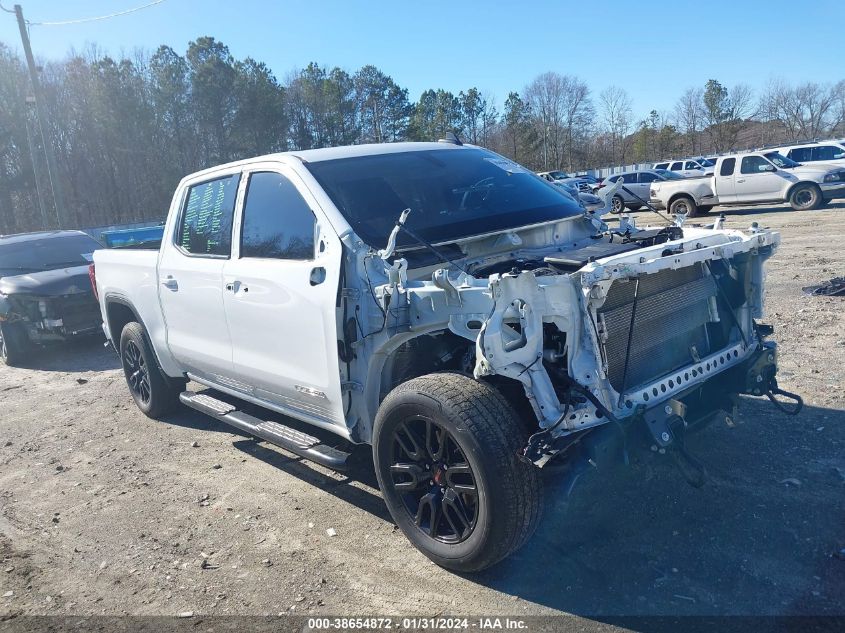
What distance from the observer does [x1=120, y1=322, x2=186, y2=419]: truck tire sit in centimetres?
614

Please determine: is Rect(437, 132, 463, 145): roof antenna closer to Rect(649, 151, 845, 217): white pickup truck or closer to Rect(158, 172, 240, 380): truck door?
Rect(158, 172, 240, 380): truck door

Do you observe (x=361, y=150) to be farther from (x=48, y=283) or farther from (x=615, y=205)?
(x=48, y=283)

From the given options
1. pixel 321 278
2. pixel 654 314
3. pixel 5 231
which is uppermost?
pixel 321 278

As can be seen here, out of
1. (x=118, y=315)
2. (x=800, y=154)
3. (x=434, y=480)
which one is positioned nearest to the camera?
(x=434, y=480)

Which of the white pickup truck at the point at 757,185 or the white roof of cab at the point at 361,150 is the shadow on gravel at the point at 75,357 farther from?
the white pickup truck at the point at 757,185

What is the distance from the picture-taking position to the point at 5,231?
125ft

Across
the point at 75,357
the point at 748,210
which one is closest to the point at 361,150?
the point at 75,357

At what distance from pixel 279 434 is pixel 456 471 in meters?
1.54

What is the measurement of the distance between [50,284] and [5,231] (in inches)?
1342

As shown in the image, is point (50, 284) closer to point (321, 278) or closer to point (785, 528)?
point (321, 278)

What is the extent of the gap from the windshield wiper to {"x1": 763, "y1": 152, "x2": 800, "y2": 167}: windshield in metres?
20.0

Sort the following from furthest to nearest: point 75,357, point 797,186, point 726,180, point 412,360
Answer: point 726,180, point 797,186, point 75,357, point 412,360

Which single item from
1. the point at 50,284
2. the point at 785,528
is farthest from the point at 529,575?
the point at 50,284

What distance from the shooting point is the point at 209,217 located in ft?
16.8
